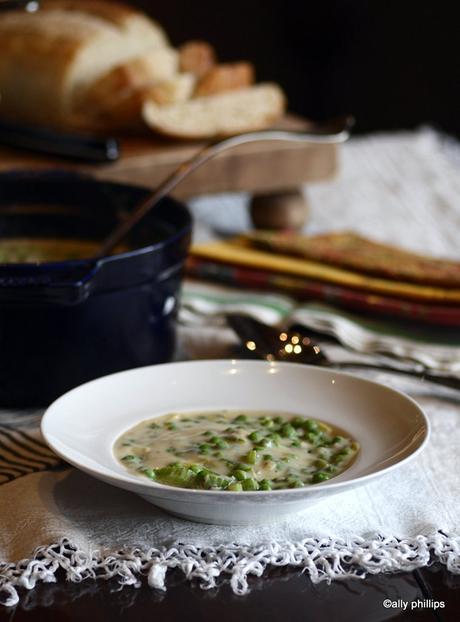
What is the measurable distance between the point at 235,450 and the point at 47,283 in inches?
13.0

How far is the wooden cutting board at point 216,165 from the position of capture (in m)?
1.88

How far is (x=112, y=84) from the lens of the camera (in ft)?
6.74

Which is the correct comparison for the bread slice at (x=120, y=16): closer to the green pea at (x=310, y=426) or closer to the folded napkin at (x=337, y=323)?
the folded napkin at (x=337, y=323)

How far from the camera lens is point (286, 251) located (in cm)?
184

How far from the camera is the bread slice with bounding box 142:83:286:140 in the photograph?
2.01 m

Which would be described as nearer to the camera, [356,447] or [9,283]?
[356,447]

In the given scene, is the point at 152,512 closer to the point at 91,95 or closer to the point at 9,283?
the point at 9,283

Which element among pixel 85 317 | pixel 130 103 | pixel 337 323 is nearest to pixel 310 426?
pixel 85 317

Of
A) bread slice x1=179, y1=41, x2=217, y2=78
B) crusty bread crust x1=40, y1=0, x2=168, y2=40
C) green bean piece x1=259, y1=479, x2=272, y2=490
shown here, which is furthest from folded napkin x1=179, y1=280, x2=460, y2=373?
crusty bread crust x1=40, y1=0, x2=168, y2=40

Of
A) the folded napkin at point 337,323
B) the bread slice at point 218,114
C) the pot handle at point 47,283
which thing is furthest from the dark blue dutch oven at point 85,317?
the bread slice at point 218,114

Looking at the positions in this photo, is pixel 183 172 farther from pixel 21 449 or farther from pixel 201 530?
pixel 201 530

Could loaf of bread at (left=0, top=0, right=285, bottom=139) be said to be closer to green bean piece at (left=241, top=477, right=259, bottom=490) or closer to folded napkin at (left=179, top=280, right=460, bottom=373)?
folded napkin at (left=179, top=280, right=460, bottom=373)

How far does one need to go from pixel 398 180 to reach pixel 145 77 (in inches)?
30.1

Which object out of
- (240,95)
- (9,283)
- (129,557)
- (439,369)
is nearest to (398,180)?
(240,95)
